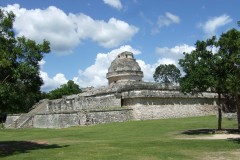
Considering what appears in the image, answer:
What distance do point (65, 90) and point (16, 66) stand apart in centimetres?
5497

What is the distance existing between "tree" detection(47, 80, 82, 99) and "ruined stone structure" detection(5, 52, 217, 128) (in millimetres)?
25043

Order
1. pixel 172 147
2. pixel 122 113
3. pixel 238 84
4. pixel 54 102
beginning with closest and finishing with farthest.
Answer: pixel 172 147
pixel 238 84
pixel 122 113
pixel 54 102

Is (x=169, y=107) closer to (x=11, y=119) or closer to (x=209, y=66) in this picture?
(x=209, y=66)

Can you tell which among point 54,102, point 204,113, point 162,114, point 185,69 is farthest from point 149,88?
point 185,69

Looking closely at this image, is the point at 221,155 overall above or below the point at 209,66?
below

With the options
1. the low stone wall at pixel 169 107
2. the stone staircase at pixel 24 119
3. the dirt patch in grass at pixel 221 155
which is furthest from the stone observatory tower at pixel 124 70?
the dirt patch in grass at pixel 221 155

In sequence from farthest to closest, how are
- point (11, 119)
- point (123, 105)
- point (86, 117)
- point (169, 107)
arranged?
1. point (11, 119)
2. point (169, 107)
3. point (123, 105)
4. point (86, 117)

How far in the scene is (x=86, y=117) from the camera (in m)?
34.0

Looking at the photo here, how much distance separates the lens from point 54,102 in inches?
1719

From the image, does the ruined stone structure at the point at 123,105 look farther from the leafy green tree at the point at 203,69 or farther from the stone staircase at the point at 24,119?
the leafy green tree at the point at 203,69

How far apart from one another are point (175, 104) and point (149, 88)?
4250 mm

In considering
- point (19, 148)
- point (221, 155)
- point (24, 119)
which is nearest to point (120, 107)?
point (24, 119)

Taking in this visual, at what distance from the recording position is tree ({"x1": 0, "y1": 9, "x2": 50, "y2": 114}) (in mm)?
16408

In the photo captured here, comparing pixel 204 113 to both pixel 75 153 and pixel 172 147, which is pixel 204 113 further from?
pixel 75 153
